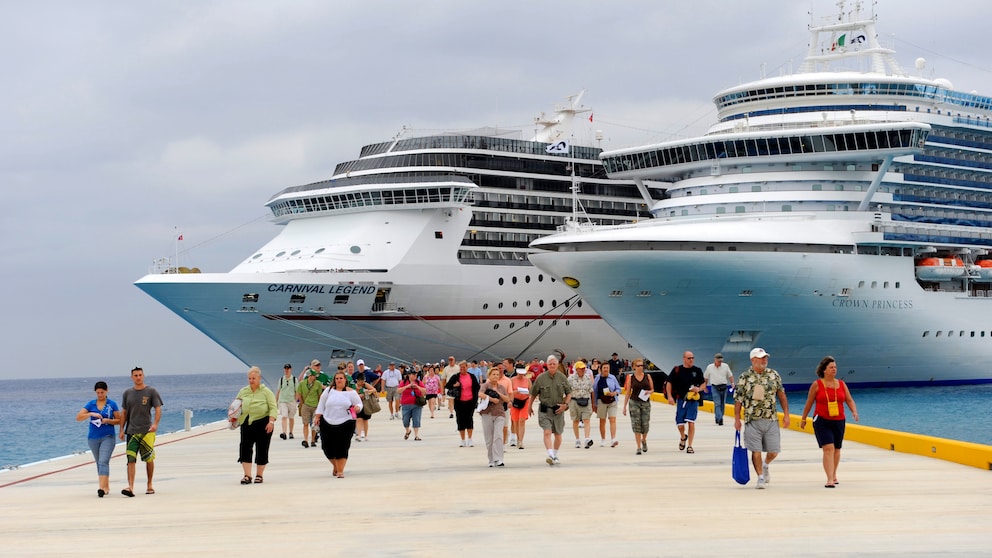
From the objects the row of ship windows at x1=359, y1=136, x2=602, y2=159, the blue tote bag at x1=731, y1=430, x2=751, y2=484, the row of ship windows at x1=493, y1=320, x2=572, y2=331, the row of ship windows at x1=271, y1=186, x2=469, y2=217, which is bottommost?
the blue tote bag at x1=731, y1=430, x2=751, y2=484

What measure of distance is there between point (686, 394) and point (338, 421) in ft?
17.3

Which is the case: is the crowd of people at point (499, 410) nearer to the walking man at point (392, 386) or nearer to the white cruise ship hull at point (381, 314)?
the walking man at point (392, 386)

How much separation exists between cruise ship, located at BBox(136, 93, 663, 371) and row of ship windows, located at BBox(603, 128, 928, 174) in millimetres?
5902

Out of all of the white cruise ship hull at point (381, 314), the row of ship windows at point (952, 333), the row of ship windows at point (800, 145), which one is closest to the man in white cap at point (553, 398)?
the row of ship windows at point (800, 145)

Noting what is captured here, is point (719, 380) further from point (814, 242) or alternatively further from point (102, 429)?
point (814, 242)

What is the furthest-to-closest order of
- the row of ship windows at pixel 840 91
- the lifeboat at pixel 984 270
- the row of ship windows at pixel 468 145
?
the row of ship windows at pixel 468 145
the row of ship windows at pixel 840 91
the lifeboat at pixel 984 270

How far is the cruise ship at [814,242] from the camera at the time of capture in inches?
1517

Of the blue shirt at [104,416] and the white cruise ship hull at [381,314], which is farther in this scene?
the white cruise ship hull at [381,314]

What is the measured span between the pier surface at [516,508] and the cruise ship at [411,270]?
1099 inches

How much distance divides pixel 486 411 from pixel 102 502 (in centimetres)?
519

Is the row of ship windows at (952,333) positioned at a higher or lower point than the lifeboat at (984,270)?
lower

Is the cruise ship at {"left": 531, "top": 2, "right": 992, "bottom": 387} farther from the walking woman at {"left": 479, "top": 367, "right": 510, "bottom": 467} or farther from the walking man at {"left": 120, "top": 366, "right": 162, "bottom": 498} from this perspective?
the walking man at {"left": 120, "top": 366, "right": 162, "bottom": 498}

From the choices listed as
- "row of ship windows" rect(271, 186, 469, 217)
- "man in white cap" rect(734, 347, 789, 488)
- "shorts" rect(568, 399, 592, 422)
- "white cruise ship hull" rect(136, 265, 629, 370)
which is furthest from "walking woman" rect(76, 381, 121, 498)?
"row of ship windows" rect(271, 186, 469, 217)

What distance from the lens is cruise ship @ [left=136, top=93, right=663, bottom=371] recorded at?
45594 mm
